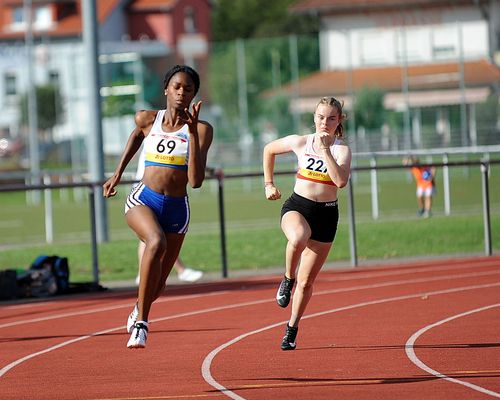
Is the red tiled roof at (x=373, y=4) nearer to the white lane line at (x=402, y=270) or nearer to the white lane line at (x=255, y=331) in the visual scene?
the white lane line at (x=402, y=270)

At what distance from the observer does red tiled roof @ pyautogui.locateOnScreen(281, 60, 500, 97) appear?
42562 mm

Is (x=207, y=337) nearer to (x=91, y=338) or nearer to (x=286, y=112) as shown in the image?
(x=91, y=338)

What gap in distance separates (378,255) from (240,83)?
90.8 ft

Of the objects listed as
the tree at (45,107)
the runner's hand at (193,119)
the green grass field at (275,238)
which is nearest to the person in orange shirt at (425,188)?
the green grass field at (275,238)

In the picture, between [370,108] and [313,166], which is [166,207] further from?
[370,108]

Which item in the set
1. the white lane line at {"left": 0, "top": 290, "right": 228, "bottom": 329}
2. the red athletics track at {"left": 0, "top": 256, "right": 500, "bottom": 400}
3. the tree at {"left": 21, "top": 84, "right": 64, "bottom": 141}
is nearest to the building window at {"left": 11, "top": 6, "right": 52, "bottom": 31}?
the tree at {"left": 21, "top": 84, "right": 64, "bottom": 141}

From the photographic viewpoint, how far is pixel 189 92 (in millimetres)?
9867

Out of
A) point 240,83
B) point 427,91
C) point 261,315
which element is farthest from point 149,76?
point 261,315

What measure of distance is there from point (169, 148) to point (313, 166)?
1.24m

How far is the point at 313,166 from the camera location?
1046cm

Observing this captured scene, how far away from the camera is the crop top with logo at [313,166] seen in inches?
411

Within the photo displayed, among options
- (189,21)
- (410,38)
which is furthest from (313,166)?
(189,21)

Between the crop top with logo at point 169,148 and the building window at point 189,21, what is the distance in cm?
7681

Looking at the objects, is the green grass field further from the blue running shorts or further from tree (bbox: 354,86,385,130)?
the blue running shorts
